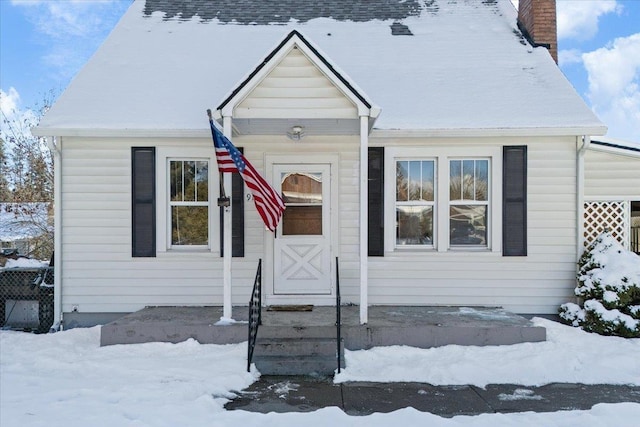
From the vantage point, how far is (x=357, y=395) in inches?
200

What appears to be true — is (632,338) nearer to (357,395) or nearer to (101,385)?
(357,395)

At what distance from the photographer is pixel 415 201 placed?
8039mm

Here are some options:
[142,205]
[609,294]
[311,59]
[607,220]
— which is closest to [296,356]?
[142,205]

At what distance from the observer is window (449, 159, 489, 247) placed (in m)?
A: 8.02

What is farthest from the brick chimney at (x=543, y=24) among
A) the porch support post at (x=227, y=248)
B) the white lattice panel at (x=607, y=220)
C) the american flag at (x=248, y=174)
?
the porch support post at (x=227, y=248)

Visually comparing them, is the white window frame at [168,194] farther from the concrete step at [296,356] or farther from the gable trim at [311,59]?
the concrete step at [296,356]

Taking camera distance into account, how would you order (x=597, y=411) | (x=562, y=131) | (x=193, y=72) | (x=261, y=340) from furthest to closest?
1. (x=193, y=72)
2. (x=562, y=131)
3. (x=261, y=340)
4. (x=597, y=411)

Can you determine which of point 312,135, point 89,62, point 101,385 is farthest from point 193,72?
point 101,385

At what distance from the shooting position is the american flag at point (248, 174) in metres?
6.39

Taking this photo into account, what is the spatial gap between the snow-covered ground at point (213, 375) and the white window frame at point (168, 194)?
188 cm

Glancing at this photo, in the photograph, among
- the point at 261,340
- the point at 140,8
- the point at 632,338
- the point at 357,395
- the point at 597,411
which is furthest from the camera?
the point at 140,8

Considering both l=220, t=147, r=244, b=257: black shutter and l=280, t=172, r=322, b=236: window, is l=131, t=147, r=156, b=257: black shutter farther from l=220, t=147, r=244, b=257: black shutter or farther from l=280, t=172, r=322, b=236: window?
l=280, t=172, r=322, b=236: window

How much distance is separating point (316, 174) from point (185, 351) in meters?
3.57

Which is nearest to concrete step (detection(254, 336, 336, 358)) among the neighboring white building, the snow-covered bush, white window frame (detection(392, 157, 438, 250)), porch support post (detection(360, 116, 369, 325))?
porch support post (detection(360, 116, 369, 325))
